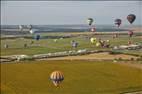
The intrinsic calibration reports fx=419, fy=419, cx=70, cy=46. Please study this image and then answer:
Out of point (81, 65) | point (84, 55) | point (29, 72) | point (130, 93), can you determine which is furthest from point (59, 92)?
point (84, 55)

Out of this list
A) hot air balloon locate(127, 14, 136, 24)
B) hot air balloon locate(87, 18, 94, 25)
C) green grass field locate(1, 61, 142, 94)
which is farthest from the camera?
hot air balloon locate(87, 18, 94, 25)

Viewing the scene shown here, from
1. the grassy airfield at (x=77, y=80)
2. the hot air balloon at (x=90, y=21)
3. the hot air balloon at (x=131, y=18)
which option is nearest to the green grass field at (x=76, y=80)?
the grassy airfield at (x=77, y=80)

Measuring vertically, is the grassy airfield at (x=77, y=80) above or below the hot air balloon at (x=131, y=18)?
below

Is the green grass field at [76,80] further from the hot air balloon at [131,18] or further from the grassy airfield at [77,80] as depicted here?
the hot air balloon at [131,18]

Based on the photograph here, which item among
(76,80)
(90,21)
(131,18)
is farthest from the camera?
(90,21)

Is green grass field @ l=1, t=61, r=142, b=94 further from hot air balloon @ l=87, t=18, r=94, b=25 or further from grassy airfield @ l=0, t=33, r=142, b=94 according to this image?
hot air balloon @ l=87, t=18, r=94, b=25

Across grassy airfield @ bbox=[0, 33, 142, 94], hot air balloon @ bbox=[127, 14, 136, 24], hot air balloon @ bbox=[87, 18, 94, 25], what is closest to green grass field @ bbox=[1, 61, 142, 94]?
grassy airfield @ bbox=[0, 33, 142, 94]

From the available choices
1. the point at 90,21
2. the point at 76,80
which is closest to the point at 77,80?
the point at 76,80

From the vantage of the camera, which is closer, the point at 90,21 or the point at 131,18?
the point at 131,18

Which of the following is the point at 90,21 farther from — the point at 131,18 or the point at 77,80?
the point at 77,80
